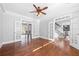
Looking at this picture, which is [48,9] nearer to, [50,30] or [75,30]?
[50,30]

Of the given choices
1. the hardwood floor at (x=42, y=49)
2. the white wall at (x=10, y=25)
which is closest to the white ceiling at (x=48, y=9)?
the white wall at (x=10, y=25)

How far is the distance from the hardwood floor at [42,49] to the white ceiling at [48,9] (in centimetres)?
54

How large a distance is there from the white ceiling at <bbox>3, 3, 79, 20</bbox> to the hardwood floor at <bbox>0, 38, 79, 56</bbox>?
1.76 feet

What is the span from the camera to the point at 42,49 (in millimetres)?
2387

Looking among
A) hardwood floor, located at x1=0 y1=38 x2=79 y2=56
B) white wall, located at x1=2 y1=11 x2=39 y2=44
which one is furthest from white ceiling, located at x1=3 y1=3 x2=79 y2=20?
hardwood floor, located at x1=0 y1=38 x2=79 y2=56

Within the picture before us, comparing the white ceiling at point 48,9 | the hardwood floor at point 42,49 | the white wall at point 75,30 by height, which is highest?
the white ceiling at point 48,9

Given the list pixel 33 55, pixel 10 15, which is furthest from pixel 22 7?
pixel 33 55

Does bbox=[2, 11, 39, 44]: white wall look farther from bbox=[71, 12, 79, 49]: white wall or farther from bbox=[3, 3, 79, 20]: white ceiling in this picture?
bbox=[71, 12, 79, 49]: white wall

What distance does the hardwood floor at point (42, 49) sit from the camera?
235 centimetres

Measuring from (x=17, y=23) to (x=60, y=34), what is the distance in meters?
0.90

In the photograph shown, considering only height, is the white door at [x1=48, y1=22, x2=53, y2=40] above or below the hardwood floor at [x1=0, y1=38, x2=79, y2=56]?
above

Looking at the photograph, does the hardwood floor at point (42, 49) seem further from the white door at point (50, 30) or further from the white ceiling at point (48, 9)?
the white ceiling at point (48, 9)

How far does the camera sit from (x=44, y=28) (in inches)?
96.1

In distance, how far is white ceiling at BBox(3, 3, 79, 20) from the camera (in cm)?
235
